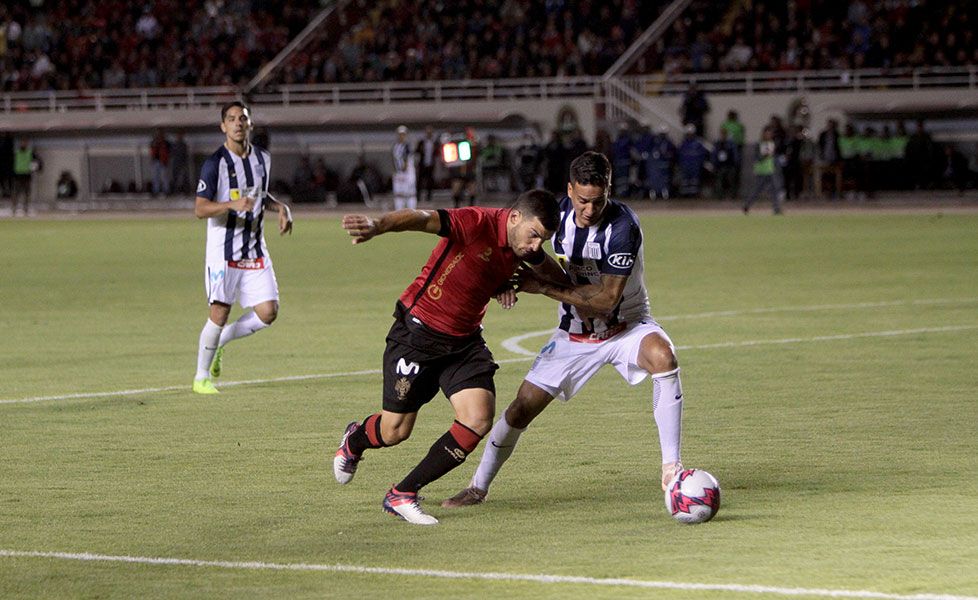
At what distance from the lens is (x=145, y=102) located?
4825cm

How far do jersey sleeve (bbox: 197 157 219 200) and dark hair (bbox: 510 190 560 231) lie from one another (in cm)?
529

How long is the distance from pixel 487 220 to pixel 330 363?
6378 mm

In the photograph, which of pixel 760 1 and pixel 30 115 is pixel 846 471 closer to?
pixel 760 1

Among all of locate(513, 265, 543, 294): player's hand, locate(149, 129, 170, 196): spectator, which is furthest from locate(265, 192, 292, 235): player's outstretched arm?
locate(149, 129, 170, 196): spectator

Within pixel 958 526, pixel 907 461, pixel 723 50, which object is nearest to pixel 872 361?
pixel 907 461

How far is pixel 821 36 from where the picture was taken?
40.7 m

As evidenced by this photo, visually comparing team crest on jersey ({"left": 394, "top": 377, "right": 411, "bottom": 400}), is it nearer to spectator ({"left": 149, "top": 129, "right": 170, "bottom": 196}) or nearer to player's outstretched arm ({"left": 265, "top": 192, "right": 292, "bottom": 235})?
player's outstretched arm ({"left": 265, "top": 192, "right": 292, "bottom": 235})

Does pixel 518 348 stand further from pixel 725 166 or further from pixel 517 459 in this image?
pixel 725 166

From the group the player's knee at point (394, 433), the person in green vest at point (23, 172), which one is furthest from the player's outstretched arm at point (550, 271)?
the person in green vest at point (23, 172)

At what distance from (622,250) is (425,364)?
1114 millimetres

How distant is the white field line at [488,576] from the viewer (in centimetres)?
593

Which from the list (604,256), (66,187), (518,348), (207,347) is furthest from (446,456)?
(66,187)

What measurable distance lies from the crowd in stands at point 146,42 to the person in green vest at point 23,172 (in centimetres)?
691

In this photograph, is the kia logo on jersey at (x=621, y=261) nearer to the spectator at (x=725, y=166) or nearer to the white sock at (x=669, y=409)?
the white sock at (x=669, y=409)
